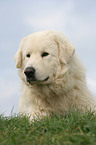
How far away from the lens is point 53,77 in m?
4.64

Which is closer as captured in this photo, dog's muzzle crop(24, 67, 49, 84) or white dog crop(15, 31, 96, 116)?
dog's muzzle crop(24, 67, 49, 84)

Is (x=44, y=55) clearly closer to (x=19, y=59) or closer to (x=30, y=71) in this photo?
(x=30, y=71)

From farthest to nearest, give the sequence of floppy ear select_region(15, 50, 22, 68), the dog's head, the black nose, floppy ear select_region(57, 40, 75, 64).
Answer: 1. floppy ear select_region(15, 50, 22, 68)
2. floppy ear select_region(57, 40, 75, 64)
3. the dog's head
4. the black nose

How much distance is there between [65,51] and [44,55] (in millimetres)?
517

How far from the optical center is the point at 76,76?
4.93m

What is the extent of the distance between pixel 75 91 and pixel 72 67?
56 centimetres

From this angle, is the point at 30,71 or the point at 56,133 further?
the point at 30,71

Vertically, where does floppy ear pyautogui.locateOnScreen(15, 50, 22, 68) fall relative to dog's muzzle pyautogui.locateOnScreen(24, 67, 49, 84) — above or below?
above

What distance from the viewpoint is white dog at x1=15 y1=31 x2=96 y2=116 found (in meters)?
4.52

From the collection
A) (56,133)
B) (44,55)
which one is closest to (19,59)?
(44,55)

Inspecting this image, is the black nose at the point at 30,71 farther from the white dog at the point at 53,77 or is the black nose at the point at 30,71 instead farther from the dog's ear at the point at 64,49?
the dog's ear at the point at 64,49

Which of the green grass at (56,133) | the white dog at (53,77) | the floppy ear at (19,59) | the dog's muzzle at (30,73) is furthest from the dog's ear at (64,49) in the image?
the green grass at (56,133)

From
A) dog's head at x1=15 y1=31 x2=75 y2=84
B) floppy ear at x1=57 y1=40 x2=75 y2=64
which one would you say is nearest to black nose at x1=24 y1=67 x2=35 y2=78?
dog's head at x1=15 y1=31 x2=75 y2=84

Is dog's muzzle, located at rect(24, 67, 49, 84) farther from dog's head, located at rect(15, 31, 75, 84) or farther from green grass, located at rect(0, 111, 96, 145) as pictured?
green grass, located at rect(0, 111, 96, 145)
